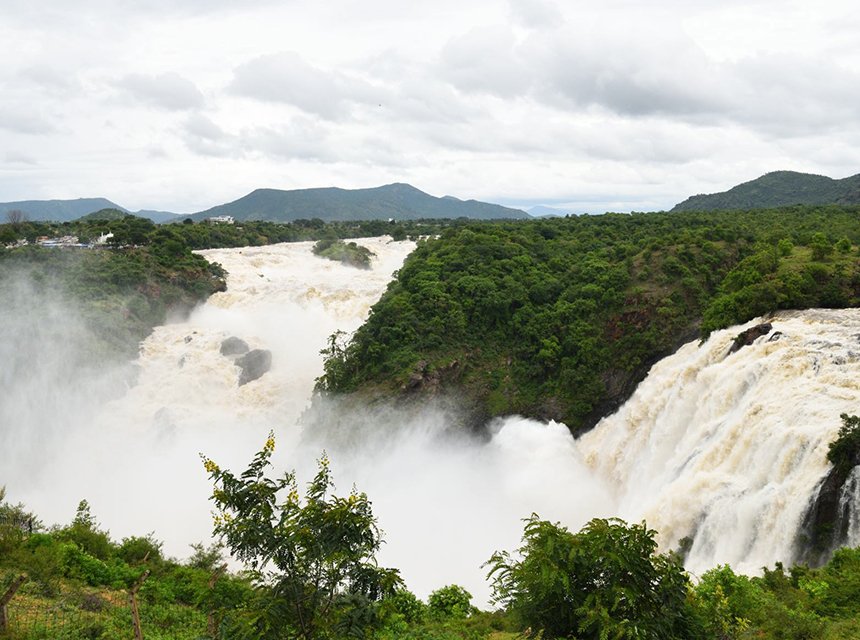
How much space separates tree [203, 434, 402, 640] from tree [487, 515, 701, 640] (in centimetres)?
340

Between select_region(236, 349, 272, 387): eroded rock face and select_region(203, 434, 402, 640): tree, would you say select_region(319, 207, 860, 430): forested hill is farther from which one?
select_region(203, 434, 402, 640): tree

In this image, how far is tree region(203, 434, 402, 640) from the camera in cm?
654

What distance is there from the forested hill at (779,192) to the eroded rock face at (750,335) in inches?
2707

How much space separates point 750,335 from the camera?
22.8m

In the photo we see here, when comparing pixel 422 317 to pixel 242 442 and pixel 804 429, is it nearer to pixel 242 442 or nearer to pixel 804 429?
pixel 242 442

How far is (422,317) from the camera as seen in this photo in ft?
118

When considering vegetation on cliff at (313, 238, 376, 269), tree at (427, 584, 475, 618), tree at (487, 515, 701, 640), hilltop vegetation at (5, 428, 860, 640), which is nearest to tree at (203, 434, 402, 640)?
hilltop vegetation at (5, 428, 860, 640)

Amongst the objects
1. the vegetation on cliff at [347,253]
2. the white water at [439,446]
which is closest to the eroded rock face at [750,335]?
the white water at [439,446]

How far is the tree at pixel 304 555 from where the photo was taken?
6.54 metres

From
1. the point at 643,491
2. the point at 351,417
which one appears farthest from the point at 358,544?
the point at 351,417

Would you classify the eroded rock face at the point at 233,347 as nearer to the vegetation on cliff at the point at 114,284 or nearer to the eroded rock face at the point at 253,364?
the eroded rock face at the point at 253,364

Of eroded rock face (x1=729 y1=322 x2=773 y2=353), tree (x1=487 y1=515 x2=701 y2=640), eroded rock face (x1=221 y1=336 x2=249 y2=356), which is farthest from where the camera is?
eroded rock face (x1=221 y1=336 x2=249 y2=356)

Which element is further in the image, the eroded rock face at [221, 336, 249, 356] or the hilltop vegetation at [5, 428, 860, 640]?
the eroded rock face at [221, 336, 249, 356]

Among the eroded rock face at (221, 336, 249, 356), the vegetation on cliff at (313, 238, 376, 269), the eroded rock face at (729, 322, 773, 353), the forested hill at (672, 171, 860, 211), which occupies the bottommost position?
the eroded rock face at (221, 336, 249, 356)
